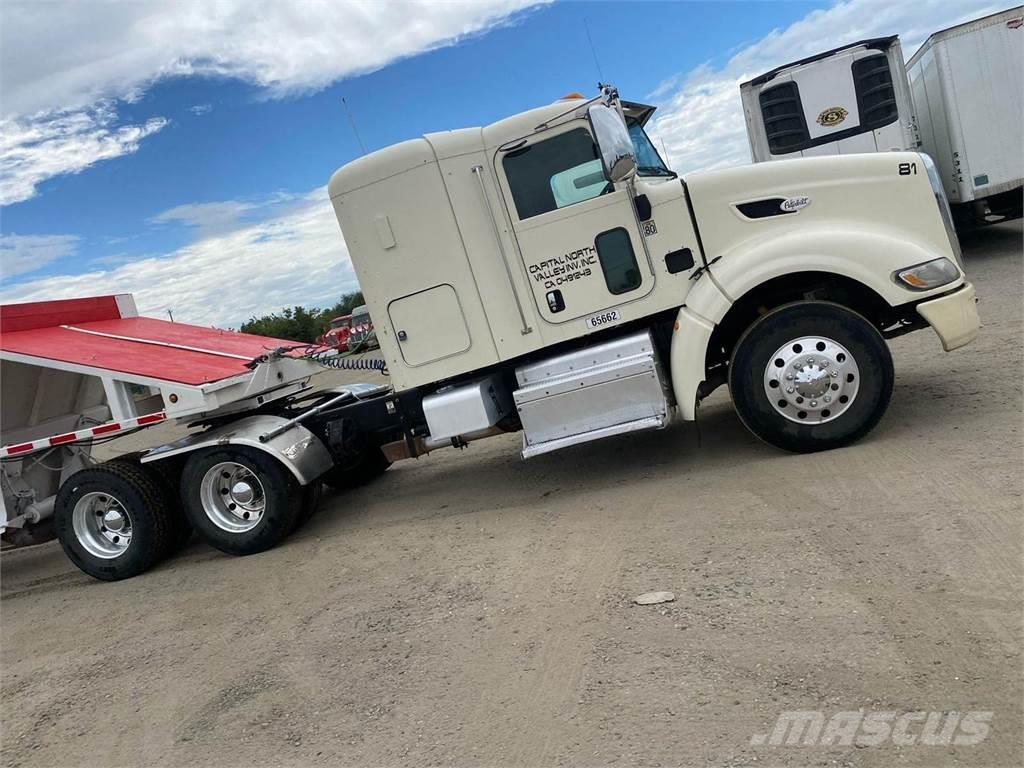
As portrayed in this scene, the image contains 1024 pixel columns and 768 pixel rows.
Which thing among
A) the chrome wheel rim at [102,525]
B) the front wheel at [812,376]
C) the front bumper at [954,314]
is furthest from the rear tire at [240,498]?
the front bumper at [954,314]

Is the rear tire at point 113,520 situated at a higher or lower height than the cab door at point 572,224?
lower

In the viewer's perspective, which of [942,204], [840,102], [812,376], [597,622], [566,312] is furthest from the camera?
[840,102]

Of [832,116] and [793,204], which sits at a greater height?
[832,116]

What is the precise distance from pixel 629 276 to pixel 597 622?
280cm

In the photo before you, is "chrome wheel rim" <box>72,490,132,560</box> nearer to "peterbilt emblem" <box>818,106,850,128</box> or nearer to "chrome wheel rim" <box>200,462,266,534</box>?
"chrome wheel rim" <box>200,462,266,534</box>

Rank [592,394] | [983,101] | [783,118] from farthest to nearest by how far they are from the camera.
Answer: [783,118] → [983,101] → [592,394]

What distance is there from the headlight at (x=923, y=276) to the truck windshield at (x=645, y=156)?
1881mm

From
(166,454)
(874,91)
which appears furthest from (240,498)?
(874,91)

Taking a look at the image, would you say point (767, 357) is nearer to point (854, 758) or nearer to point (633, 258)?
point (633, 258)

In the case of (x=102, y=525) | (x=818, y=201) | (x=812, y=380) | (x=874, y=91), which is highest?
(x=874, y=91)

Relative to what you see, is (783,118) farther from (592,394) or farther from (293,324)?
(293,324)

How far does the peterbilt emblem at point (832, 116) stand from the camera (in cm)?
1227

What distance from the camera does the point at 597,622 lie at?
3701mm

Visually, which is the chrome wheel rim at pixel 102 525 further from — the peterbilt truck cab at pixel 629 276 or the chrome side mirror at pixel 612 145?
the chrome side mirror at pixel 612 145
